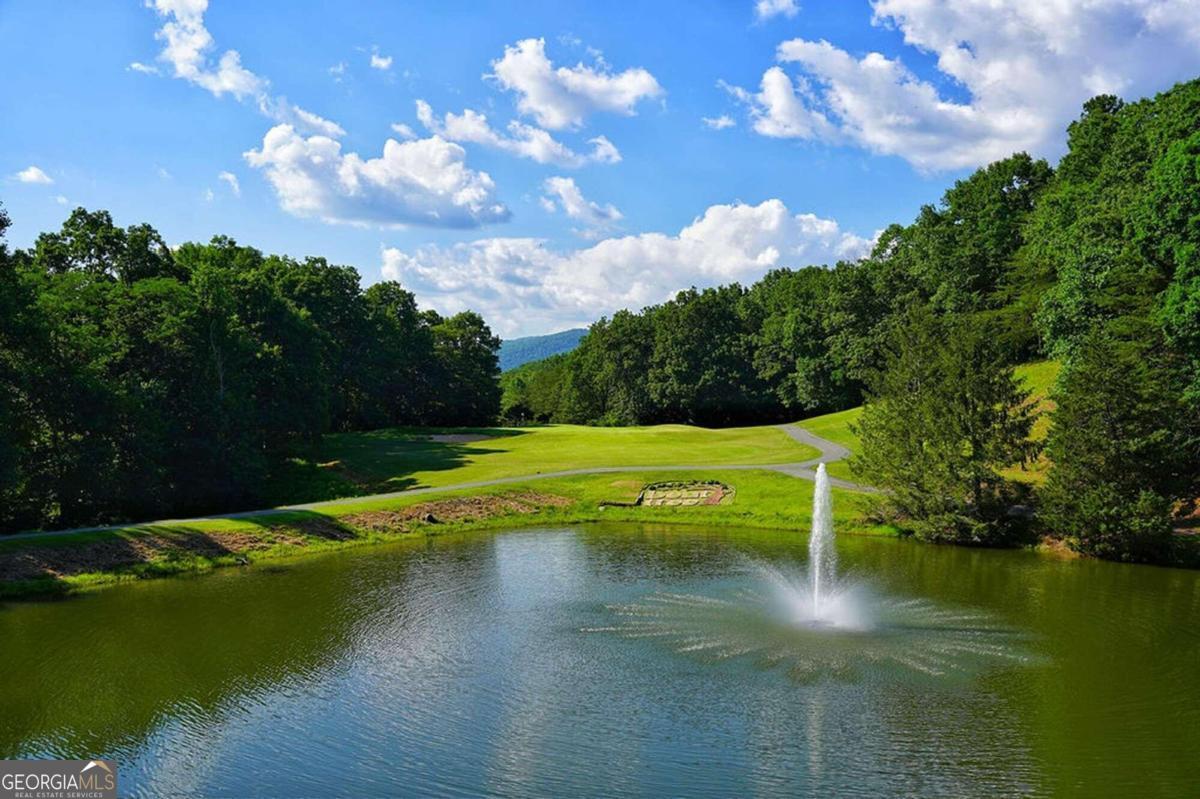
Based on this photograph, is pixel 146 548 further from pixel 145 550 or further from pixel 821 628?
pixel 821 628

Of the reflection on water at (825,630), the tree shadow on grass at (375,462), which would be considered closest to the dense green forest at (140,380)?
the tree shadow on grass at (375,462)

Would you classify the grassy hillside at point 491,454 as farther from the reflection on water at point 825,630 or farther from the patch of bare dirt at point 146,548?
the reflection on water at point 825,630

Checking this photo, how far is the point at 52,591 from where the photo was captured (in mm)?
33250

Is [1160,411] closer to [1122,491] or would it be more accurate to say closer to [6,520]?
[1122,491]

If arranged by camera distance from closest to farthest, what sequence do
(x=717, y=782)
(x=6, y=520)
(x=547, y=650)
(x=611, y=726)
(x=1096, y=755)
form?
(x=717, y=782)
(x=1096, y=755)
(x=611, y=726)
(x=547, y=650)
(x=6, y=520)

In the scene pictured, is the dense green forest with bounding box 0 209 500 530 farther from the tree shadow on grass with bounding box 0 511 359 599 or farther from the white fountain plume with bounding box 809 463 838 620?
Answer: the white fountain plume with bounding box 809 463 838 620

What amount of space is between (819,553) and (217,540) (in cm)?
2966

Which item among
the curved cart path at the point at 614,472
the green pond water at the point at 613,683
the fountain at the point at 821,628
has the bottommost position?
the green pond water at the point at 613,683

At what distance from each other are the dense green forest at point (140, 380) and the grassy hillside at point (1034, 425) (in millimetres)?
41374

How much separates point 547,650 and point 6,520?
33263 millimetres

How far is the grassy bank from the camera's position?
35.6 meters

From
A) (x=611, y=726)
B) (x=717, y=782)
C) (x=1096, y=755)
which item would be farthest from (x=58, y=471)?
(x=1096, y=755)

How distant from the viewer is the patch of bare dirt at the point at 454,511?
47.1 meters

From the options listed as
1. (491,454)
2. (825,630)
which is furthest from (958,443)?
(491,454)
